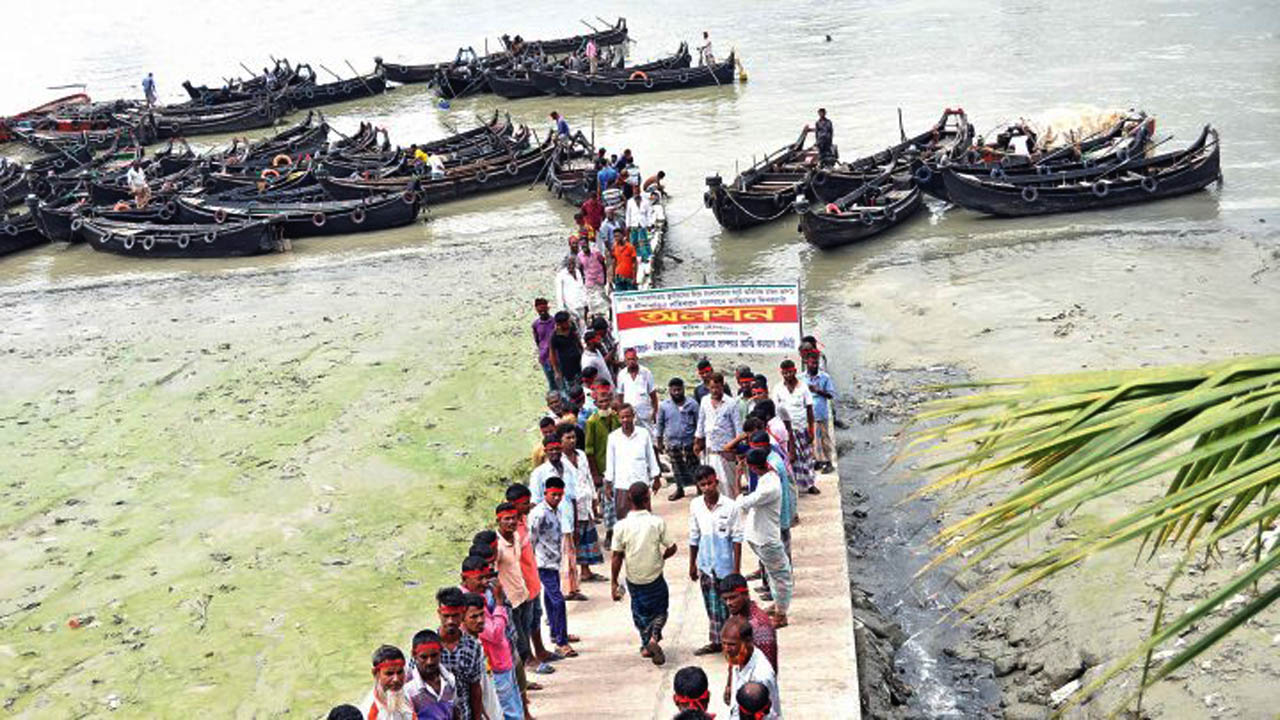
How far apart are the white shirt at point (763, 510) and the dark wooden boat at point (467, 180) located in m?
21.7

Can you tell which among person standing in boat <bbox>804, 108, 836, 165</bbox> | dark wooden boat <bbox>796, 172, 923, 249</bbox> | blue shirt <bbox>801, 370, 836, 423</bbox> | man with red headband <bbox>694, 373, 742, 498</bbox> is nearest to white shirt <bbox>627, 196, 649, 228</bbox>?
dark wooden boat <bbox>796, 172, 923, 249</bbox>

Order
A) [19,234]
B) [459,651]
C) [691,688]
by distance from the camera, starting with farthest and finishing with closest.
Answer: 1. [19,234]
2. [459,651]
3. [691,688]

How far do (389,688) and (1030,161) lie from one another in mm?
21456

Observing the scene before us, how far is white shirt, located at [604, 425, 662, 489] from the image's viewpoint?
10289 millimetres

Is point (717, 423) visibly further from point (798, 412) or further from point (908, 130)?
point (908, 130)

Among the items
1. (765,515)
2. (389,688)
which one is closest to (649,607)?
(765,515)

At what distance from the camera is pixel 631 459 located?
10.3 meters

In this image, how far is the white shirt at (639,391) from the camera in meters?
12.0

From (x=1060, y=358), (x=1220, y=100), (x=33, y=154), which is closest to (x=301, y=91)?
(x=33, y=154)

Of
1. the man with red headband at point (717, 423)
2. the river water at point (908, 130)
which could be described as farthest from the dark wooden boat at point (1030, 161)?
the man with red headband at point (717, 423)

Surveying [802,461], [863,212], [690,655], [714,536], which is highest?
[714,536]

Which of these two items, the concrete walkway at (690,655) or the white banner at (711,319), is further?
the white banner at (711,319)

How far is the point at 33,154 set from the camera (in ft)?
145

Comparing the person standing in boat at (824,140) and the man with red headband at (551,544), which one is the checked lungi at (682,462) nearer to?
the man with red headband at (551,544)
